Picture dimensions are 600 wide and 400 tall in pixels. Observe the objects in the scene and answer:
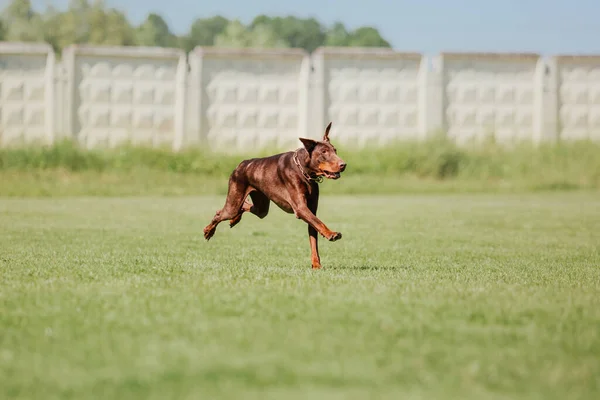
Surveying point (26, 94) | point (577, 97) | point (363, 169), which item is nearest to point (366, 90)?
point (363, 169)

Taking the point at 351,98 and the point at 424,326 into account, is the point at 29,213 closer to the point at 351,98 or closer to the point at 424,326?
the point at 424,326

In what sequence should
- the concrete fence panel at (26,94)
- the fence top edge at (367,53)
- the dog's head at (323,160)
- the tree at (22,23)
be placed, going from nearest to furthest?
the dog's head at (323,160) < the concrete fence panel at (26,94) < the fence top edge at (367,53) < the tree at (22,23)

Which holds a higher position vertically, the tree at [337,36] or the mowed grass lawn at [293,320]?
the tree at [337,36]

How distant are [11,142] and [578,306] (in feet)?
101

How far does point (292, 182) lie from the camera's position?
31.2 ft

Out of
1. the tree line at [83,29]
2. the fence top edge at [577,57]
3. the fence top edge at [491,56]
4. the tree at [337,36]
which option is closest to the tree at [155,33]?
the tree line at [83,29]

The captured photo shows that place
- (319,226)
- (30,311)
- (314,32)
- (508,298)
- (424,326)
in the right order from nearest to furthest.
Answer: (424,326)
(30,311)
(508,298)
(319,226)
(314,32)

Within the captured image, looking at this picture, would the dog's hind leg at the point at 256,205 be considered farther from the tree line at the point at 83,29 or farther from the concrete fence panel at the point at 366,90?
the tree line at the point at 83,29

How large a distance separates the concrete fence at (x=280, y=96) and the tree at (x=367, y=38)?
136 feet

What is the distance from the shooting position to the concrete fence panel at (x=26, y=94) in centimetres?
3488

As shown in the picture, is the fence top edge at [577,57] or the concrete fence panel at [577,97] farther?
the concrete fence panel at [577,97]

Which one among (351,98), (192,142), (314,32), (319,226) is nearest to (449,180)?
(351,98)

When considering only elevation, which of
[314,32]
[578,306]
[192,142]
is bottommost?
[578,306]

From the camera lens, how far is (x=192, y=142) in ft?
116
